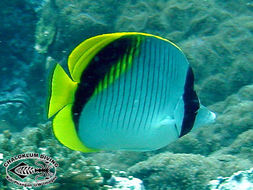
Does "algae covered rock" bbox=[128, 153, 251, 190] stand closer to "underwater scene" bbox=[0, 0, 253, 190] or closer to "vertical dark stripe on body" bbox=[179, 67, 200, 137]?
"underwater scene" bbox=[0, 0, 253, 190]

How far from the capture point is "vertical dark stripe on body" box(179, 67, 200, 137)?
4.73 feet

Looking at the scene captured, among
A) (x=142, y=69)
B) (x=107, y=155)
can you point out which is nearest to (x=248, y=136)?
(x=107, y=155)

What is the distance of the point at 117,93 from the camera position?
4.33ft

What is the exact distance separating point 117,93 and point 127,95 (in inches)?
1.8

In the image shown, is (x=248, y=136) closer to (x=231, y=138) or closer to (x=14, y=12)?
(x=231, y=138)

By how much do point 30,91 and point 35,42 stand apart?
3.23 ft

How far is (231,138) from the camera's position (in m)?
4.34

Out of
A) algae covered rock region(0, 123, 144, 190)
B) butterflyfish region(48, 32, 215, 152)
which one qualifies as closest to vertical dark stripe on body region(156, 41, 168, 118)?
butterflyfish region(48, 32, 215, 152)

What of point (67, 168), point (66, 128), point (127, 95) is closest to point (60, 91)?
point (66, 128)
